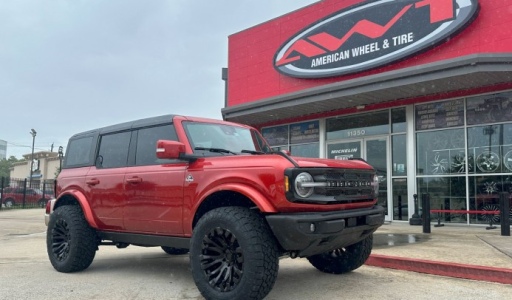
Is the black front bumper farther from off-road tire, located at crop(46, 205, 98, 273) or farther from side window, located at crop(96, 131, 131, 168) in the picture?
off-road tire, located at crop(46, 205, 98, 273)

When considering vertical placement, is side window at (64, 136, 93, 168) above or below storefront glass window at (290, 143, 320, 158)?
below

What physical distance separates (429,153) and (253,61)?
24.0 feet

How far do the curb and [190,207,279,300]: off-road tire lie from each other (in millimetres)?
2836

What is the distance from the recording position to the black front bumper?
3.75m

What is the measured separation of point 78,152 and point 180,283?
106 inches

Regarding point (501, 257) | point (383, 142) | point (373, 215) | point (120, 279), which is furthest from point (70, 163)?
point (383, 142)

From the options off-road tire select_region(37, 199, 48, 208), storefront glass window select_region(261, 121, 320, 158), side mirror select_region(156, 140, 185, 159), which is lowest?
off-road tire select_region(37, 199, 48, 208)

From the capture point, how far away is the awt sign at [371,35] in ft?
A: 36.7

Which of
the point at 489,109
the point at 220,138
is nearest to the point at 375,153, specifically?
the point at 489,109

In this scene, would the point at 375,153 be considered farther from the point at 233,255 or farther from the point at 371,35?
the point at 233,255

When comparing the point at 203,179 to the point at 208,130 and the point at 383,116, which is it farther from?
the point at 383,116

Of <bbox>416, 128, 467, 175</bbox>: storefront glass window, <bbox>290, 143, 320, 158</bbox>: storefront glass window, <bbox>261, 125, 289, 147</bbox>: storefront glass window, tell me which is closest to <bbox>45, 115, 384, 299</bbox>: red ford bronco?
<bbox>416, 128, 467, 175</bbox>: storefront glass window

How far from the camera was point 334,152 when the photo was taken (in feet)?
46.6

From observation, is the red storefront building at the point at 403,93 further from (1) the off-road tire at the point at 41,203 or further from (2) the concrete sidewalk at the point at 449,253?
(1) the off-road tire at the point at 41,203
